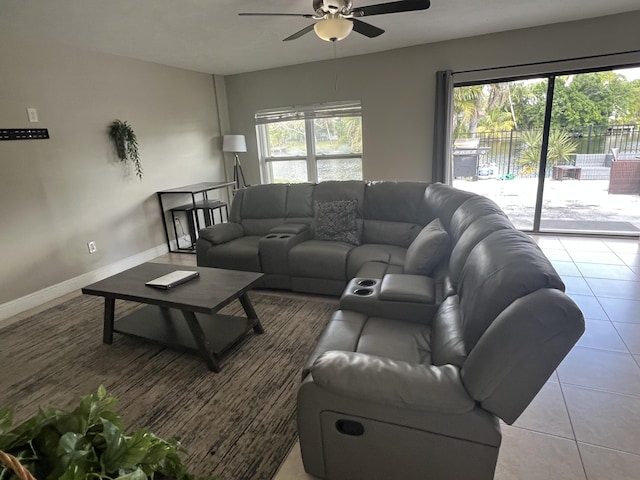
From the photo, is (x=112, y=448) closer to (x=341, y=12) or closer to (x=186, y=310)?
(x=186, y=310)

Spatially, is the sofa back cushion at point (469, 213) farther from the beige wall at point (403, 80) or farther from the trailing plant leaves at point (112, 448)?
the beige wall at point (403, 80)

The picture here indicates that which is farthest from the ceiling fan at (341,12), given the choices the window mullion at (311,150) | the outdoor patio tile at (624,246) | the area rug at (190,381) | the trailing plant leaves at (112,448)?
the outdoor patio tile at (624,246)

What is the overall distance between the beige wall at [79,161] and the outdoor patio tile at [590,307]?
15.5ft

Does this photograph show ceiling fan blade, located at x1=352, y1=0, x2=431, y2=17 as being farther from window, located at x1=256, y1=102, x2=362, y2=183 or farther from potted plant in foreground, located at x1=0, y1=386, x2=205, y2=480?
potted plant in foreground, located at x1=0, y1=386, x2=205, y2=480

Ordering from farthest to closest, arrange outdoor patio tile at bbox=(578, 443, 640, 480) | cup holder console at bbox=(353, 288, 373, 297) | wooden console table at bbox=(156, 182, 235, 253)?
wooden console table at bbox=(156, 182, 235, 253)
cup holder console at bbox=(353, 288, 373, 297)
outdoor patio tile at bbox=(578, 443, 640, 480)

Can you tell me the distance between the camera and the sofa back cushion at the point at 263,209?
387cm

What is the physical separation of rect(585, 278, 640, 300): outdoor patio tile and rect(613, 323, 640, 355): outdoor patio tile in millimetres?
488

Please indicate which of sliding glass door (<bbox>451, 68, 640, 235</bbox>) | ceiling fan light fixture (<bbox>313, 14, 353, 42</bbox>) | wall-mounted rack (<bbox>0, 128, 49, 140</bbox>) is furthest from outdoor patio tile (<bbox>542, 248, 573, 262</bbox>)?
wall-mounted rack (<bbox>0, 128, 49, 140</bbox>)

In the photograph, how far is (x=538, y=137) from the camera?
4465 mm

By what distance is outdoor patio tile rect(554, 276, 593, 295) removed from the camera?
9.80 ft

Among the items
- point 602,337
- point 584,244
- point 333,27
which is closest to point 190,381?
point 333,27

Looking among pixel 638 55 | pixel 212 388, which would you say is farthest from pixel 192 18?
pixel 638 55

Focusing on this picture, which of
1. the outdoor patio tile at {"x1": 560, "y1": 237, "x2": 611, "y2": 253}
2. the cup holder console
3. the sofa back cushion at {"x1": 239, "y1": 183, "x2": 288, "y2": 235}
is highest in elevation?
the sofa back cushion at {"x1": 239, "y1": 183, "x2": 288, "y2": 235}

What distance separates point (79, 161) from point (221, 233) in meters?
1.73
